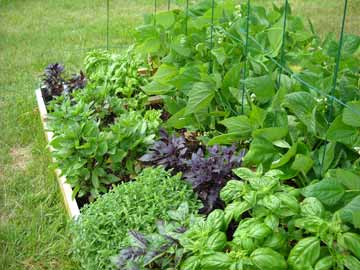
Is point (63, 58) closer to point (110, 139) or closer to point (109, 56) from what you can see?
point (109, 56)

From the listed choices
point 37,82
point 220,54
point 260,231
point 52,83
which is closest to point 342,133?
point 260,231

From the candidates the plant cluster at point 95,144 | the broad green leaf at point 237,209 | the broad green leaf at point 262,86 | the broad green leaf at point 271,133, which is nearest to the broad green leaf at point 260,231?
the broad green leaf at point 237,209

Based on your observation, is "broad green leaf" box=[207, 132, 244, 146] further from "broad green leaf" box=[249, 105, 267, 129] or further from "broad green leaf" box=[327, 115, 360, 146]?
"broad green leaf" box=[327, 115, 360, 146]

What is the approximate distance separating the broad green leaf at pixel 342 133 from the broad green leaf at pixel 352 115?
6cm

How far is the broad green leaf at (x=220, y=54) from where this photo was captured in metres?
2.49

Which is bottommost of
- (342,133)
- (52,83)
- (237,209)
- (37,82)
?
(37,82)

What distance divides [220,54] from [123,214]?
37.0 inches

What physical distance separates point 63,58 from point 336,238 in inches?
143

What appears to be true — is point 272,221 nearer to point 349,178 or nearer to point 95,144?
point 349,178

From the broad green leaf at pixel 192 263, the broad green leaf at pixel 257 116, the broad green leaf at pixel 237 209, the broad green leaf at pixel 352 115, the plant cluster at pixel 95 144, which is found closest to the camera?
the broad green leaf at pixel 192 263

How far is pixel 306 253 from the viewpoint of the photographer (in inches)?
57.9

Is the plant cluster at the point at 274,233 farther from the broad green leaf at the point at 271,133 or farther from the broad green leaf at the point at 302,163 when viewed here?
the broad green leaf at the point at 271,133

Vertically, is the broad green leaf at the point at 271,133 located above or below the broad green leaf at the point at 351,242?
above

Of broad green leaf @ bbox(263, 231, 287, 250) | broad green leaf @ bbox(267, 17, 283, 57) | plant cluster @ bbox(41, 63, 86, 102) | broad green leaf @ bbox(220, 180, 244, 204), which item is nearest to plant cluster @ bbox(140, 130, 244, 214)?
broad green leaf @ bbox(220, 180, 244, 204)
